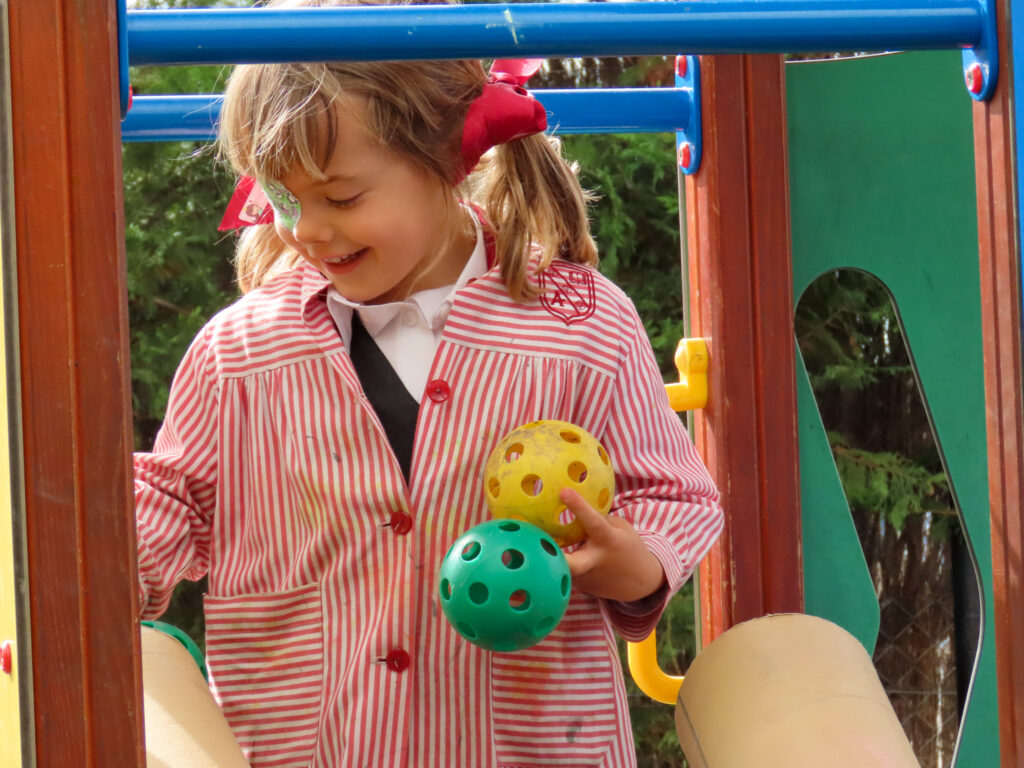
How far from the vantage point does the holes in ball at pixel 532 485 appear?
4.12 feet

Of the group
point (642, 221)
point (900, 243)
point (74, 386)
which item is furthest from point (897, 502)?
point (74, 386)

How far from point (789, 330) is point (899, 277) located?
289 millimetres

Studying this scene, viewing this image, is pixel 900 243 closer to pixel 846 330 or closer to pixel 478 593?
pixel 478 593

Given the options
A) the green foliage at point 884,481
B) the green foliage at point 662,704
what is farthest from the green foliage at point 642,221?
the green foliage at point 662,704

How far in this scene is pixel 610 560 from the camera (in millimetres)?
1338

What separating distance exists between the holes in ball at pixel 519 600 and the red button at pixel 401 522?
0.24 meters

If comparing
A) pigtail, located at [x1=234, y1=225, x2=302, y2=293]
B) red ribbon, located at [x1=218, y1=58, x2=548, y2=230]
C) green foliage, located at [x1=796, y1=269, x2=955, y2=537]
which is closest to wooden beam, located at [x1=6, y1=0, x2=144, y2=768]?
red ribbon, located at [x1=218, y1=58, x2=548, y2=230]

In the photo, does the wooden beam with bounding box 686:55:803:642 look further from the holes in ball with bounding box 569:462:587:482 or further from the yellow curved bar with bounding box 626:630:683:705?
the holes in ball with bounding box 569:462:587:482

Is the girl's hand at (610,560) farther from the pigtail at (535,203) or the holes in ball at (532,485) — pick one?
the pigtail at (535,203)

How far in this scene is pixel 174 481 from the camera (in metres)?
1.48

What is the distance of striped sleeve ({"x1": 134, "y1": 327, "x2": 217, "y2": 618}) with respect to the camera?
1.44m

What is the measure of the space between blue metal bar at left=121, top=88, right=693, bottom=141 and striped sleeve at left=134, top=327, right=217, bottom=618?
0.31m

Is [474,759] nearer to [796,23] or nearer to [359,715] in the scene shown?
[359,715]

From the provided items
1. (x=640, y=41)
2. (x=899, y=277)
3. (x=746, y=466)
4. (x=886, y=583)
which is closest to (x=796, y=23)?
(x=640, y=41)
